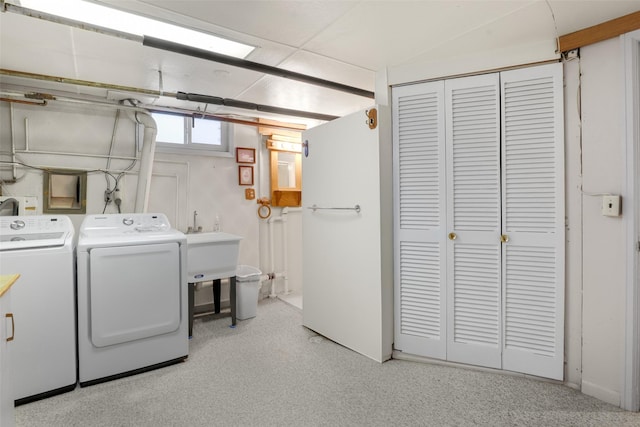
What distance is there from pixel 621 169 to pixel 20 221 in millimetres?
4017

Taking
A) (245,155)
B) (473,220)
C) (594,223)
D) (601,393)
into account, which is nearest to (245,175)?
(245,155)

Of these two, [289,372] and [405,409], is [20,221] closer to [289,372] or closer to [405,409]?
[289,372]

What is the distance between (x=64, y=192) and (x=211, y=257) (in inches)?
57.4

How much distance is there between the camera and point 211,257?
319cm

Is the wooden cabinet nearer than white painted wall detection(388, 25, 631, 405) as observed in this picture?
Yes

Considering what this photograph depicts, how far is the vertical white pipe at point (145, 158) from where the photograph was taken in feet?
10.5

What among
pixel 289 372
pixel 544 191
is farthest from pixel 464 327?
pixel 289 372

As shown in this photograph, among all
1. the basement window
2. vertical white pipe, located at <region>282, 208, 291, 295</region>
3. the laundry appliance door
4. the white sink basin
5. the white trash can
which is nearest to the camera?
the laundry appliance door

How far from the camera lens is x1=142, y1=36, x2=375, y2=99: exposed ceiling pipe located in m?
2.05

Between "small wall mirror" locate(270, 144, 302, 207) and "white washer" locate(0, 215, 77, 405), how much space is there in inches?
93.5

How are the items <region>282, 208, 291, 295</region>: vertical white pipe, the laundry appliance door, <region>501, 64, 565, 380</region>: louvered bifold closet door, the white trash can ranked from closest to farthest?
<region>501, 64, 565, 380</region>: louvered bifold closet door, the laundry appliance door, the white trash can, <region>282, 208, 291, 295</region>: vertical white pipe

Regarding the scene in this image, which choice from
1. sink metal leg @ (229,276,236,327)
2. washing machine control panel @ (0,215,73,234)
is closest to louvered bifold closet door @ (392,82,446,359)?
sink metal leg @ (229,276,236,327)

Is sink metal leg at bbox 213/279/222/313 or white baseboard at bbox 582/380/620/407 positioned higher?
sink metal leg at bbox 213/279/222/313

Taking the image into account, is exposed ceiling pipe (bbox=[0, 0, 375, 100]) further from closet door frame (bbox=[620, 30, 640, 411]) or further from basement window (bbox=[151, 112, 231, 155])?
closet door frame (bbox=[620, 30, 640, 411])
